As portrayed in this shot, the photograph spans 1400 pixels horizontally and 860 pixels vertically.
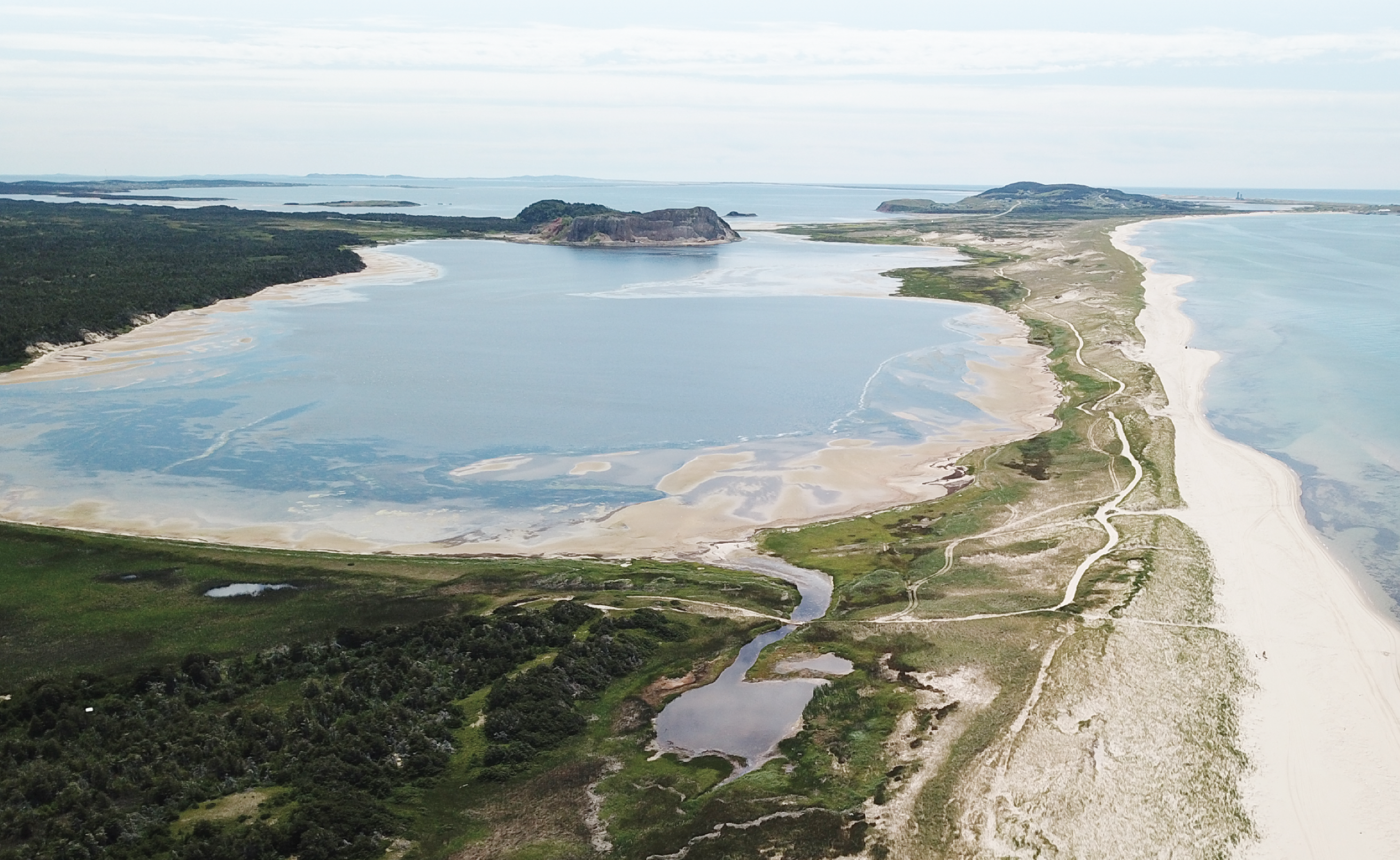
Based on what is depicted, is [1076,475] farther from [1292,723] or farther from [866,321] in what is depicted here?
[866,321]

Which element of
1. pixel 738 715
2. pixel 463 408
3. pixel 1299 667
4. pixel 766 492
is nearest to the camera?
pixel 738 715

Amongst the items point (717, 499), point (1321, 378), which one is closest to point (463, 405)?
point (717, 499)

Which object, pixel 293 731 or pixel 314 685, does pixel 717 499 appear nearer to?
pixel 314 685

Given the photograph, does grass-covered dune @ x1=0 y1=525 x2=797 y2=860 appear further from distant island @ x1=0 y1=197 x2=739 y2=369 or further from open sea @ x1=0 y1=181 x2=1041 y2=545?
distant island @ x1=0 y1=197 x2=739 y2=369

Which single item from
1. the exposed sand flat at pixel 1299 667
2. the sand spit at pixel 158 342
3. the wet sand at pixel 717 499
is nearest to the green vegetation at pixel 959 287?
the wet sand at pixel 717 499

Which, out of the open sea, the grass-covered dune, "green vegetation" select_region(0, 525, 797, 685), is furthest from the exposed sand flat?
the open sea

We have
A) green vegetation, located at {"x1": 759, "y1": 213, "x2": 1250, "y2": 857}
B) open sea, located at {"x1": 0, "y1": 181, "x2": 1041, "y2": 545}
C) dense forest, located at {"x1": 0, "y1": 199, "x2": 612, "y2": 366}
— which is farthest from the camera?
dense forest, located at {"x1": 0, "y1": 199, "x2": 612, "y2": 366}

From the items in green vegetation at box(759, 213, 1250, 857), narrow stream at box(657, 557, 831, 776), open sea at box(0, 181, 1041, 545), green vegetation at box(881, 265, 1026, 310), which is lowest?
narrow stream at box(657, 557, 831, 776)
